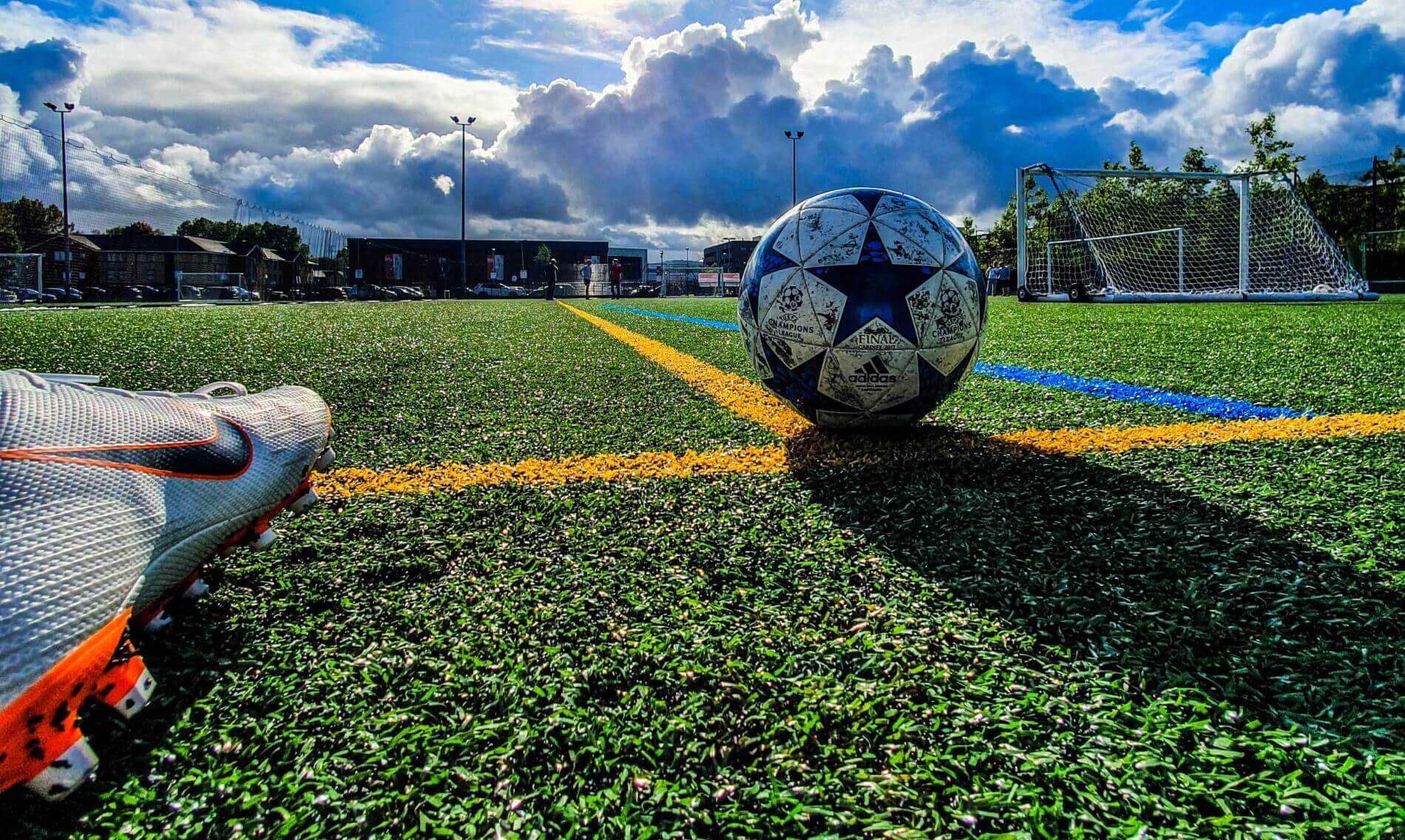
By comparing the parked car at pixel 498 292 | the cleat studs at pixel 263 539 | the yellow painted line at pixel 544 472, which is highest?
the parked car at pixel 498 292

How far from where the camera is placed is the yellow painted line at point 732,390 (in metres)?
3.15

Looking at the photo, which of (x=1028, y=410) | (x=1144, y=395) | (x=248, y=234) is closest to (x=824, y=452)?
(x=1028, y=410)

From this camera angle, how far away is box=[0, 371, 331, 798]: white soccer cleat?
974mm

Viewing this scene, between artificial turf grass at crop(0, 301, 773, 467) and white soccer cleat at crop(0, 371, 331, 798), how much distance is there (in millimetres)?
949

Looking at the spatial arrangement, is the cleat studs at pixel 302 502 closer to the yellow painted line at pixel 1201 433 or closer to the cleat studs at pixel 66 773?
the cleat studs at pixel 66 773

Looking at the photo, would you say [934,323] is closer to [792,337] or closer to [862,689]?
[792,337]

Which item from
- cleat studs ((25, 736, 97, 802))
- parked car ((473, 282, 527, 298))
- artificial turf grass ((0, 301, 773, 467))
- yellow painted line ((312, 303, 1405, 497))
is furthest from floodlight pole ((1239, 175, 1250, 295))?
parked car ((473, 282, 527, 298))

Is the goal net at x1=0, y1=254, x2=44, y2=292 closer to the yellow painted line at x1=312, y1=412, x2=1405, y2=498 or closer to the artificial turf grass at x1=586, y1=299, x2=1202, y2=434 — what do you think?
the yellow painted line at x1=312, y1=412, x2=1405, y2=498

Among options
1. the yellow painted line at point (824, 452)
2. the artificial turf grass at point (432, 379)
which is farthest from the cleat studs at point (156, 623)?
the artificial turf grass at point (432, 379)

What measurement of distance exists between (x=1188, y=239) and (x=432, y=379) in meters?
17.8

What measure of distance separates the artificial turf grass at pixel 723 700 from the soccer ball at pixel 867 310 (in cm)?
88

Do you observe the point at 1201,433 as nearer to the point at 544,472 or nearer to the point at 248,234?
the point at 544,472

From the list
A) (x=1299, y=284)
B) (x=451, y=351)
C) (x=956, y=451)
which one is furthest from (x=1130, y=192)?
(x=956, y=451)

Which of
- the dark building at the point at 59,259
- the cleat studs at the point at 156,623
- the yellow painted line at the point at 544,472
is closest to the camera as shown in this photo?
the cleat studs at the point at 156,623
